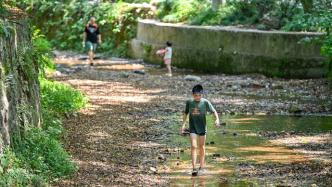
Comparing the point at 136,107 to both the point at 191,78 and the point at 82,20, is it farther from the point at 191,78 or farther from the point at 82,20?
the point at 82,20

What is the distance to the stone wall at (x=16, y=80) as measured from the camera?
32.1ft

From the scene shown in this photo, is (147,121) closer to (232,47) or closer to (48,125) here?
(48,125)

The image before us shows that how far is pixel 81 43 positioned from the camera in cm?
3719

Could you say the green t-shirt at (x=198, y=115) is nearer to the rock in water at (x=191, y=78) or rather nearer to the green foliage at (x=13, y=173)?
the green foliage at (x=13, y=173)

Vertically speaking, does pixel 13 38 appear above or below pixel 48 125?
above

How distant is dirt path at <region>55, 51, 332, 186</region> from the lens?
38.2ft

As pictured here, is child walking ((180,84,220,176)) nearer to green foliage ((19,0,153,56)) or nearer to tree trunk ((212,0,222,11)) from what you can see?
tree trunk ((212,0,222,11))

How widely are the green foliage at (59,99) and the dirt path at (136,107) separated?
0.88 feet

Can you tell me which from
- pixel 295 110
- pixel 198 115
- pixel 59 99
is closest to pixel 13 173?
pixel 198 115

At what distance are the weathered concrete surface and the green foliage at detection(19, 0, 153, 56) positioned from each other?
4848 mm

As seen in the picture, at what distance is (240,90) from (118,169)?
10.6 metres

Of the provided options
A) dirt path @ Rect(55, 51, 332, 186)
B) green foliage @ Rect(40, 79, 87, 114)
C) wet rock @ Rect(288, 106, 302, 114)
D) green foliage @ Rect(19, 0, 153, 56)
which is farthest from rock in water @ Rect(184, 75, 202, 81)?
green foliage @ Rect(19, 0, 153, 56)

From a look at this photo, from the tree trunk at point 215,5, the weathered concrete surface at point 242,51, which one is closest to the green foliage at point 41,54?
the weathered concrete surface at point 242,51

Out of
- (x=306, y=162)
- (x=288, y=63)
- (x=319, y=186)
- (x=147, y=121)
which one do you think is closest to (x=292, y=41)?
(x=288, y=63)
